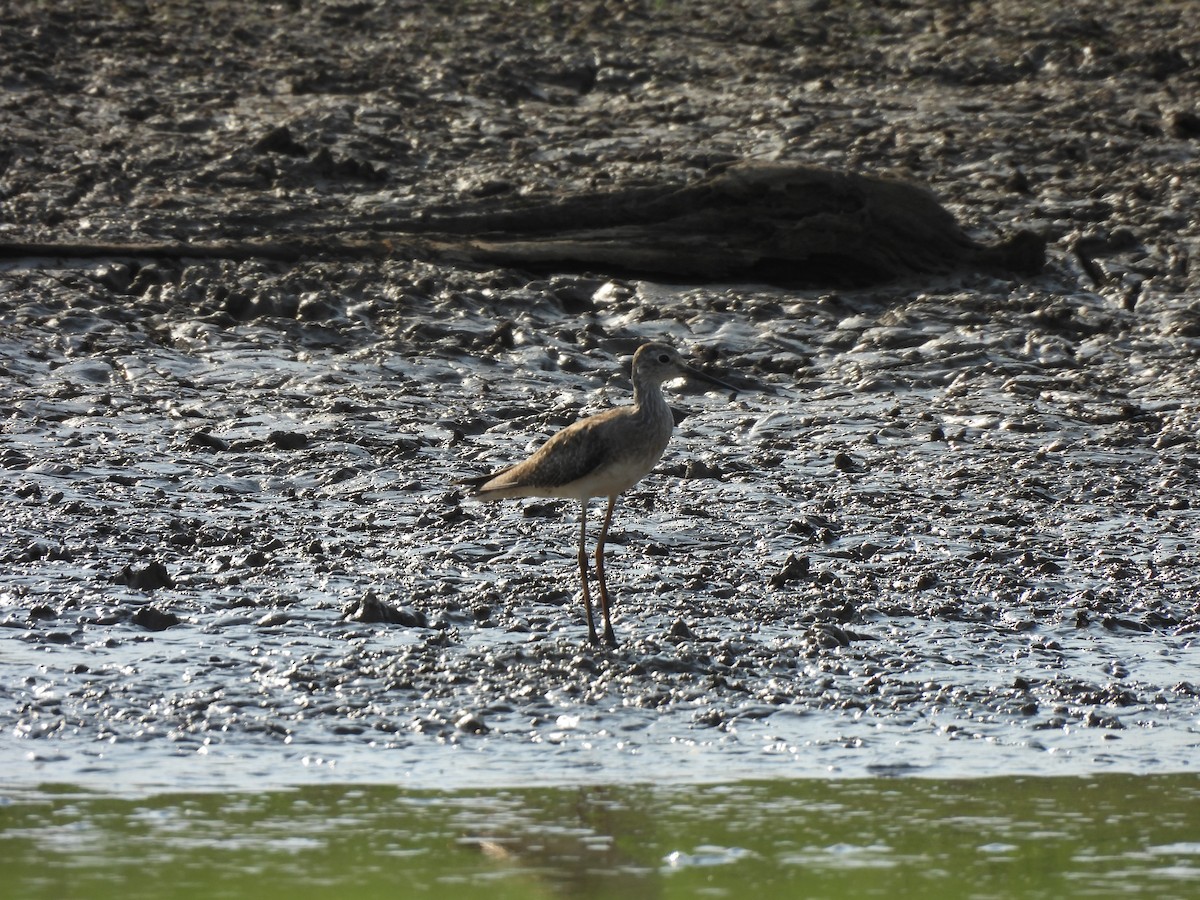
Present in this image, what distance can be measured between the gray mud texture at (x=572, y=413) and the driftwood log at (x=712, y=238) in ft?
0.62

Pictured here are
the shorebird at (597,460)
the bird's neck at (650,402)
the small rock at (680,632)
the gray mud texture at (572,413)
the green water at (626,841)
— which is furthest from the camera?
the bird's neck at (650,402)

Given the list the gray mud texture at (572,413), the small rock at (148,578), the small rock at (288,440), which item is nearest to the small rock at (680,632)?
the gray mud texture at (572,413)

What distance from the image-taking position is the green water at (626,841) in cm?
540

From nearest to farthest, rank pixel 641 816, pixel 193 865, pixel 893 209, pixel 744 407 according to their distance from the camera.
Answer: pixel 193 865 → pixel 641 816 → pixel 744 407 → pixel 893 209

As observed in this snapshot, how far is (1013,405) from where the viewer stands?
10938 millimetres

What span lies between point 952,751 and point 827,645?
106 centimetres

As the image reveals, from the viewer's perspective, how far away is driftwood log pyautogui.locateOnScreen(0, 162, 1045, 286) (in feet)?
40.0

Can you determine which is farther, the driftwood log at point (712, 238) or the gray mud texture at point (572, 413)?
the driftwood log at point (712, 238)

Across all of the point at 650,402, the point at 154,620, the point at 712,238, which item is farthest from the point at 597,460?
the point at 712,238

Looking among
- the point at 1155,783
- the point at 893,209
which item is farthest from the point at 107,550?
the point at 893,209

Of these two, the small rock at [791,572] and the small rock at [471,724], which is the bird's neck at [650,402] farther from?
the small rock at [471,724]

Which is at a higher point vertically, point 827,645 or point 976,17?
point 976,17

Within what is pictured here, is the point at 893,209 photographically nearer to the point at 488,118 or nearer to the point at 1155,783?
the point at 488,118

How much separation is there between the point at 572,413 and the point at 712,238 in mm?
2270
